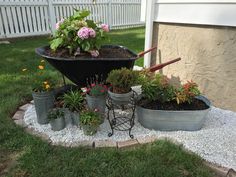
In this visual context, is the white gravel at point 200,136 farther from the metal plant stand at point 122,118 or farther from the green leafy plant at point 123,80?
the green leafy plant at point 123,80

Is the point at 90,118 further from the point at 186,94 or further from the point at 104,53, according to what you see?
the point at 186,94

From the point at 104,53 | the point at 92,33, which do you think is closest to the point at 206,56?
the point at 104,53

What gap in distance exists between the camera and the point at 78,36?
7.36ft

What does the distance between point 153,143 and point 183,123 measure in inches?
15.1

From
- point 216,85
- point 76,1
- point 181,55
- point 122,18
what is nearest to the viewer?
point 216,85

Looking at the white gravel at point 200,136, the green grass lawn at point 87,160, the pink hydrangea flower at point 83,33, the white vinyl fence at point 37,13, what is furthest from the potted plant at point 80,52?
the white vinyl fence at point 37,13

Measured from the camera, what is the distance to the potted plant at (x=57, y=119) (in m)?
2.15

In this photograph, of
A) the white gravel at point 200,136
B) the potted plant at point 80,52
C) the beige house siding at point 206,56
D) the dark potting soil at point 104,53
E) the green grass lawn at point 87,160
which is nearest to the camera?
the green grass lawn at point 87,160

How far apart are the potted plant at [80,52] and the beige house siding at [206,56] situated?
0.83 metres

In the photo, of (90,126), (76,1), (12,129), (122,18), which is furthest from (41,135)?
(122,18)

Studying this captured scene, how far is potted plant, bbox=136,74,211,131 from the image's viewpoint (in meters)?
2.10

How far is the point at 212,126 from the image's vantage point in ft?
7.44

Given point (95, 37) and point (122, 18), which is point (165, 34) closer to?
point (95, 37)

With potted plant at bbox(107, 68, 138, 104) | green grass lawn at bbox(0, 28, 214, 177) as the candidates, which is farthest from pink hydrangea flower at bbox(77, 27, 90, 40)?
green grass lawn at bbox(0, 28, 214, 177)
